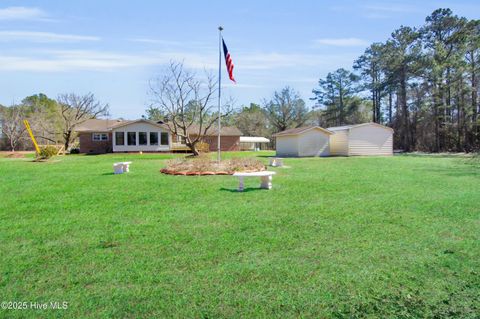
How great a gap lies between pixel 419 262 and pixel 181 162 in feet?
37.9

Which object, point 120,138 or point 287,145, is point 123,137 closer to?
point 120,138

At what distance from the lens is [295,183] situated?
34.7ft

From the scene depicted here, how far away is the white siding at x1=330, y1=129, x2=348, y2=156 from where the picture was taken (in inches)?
1174

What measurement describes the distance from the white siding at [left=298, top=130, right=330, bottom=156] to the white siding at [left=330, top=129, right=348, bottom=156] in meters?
1.05

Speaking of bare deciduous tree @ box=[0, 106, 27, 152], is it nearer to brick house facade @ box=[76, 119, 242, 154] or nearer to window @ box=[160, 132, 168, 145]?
brick house facade @ box=[76, 119, 242, 154]

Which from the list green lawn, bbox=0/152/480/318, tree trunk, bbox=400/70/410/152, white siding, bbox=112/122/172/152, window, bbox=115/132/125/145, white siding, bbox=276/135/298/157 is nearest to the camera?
green lawn, bbox=0/152/480/318

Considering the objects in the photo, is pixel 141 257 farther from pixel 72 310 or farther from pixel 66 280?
pixel 72 310

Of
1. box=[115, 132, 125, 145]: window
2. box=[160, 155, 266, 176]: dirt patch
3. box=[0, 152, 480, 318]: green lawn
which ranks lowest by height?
box=[0, 152, 480, 318]: green lawn

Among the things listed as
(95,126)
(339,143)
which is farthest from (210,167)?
(95,126)

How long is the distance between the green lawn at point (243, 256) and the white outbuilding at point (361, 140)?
73.0 ft

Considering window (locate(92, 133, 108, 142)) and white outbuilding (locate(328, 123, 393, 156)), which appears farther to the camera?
window (locate(92, 133, 108, 142))


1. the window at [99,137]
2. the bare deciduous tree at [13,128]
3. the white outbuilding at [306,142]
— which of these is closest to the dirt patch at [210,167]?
the white outbuilding at [306,142]

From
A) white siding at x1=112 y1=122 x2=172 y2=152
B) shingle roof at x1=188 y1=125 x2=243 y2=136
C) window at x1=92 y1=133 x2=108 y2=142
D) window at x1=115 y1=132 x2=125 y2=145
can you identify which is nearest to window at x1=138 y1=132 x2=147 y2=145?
white siding at x1=112 y1=122 x2=172 y2=152

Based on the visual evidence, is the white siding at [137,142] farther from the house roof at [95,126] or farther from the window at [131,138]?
the house roof at [95,126]
